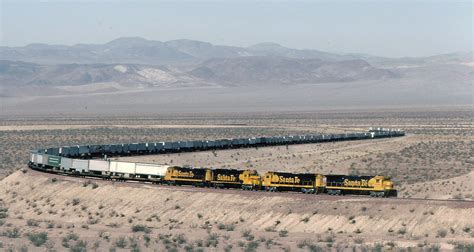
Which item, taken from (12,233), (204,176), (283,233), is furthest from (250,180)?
(12,233)

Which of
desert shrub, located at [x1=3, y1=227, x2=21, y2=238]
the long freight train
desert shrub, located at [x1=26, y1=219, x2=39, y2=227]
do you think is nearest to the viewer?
desert shrub, located at [x1=3, y1=227, x2=21, y2=238]

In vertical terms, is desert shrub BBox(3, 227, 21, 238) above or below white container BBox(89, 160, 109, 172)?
below

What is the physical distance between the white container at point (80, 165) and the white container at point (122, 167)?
2409 millimetres

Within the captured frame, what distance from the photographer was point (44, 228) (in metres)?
45.8

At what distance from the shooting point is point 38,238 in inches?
1597

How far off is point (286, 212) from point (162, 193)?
31.8 ft

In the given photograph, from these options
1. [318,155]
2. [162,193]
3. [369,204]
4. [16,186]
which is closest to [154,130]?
[318,155]

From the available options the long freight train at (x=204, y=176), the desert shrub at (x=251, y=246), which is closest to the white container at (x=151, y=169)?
the long freight train at (x=204, y=176)

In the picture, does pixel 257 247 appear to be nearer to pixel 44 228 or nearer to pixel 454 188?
pixel 44 228

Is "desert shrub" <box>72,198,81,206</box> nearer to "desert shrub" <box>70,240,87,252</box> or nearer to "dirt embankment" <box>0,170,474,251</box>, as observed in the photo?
"dirt embankment" <box>0,170,474,251</box>

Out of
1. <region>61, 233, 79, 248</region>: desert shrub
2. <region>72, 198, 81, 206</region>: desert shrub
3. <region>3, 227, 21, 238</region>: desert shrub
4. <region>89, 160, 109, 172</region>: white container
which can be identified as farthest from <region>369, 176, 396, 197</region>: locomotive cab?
<region>89, 160, 109, 172</region>: white container

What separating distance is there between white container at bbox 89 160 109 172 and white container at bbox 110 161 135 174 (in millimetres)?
439

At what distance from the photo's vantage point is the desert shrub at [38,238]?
39.2 m

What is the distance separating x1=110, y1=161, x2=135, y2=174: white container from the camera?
210 ft
